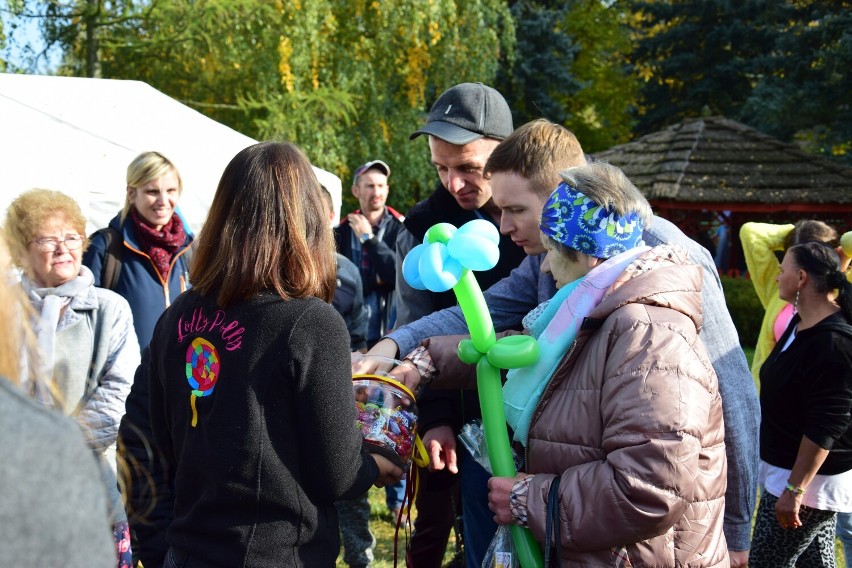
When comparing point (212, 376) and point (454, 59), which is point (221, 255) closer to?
point (212, 376)

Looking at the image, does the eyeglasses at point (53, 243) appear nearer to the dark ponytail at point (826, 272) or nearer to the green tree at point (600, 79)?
the dark ponytail at point (826, 272)

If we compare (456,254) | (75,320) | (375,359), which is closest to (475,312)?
(456,254)

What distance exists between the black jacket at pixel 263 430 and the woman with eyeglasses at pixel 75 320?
1.29 metres

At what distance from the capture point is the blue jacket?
4.30m

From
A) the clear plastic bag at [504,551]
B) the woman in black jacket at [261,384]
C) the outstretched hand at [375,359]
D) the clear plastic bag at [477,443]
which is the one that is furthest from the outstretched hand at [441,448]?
the woman in black jacket at [261,384]

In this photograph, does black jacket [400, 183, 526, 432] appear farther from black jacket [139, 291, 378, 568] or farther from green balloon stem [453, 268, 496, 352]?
black jacket [139, 291, 378, 568]

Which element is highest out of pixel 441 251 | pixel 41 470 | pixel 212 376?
pixel 441 251

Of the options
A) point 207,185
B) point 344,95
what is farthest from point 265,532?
point 344,95

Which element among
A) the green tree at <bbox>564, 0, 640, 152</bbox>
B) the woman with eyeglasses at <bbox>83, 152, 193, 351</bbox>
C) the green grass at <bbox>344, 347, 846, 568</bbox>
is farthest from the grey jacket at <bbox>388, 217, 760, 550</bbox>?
the green tree at <bbox>564, 0, 640, 152</bbox>

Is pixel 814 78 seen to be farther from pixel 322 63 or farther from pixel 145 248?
pixel 145 248

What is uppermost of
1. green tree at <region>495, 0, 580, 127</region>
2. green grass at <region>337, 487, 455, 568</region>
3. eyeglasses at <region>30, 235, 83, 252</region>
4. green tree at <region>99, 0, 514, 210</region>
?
green tree at <region>495, 0, 580, 127</region>

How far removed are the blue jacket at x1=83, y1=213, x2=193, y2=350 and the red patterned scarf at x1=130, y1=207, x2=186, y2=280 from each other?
0.09ft

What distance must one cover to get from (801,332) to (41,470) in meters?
3.52

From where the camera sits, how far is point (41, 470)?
2.62ft
